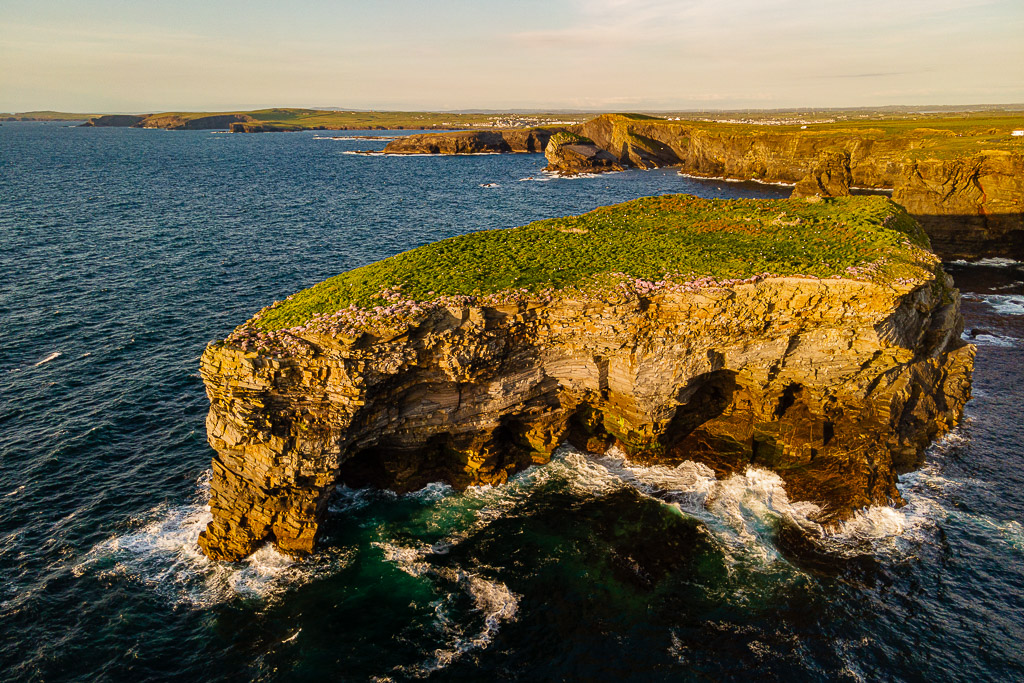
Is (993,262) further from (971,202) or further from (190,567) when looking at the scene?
(190,567)

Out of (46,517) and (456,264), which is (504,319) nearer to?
(456,264)

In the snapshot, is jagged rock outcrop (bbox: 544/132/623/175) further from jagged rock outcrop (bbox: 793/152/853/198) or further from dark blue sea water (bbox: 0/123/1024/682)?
dark blue sea water (bbox: 0/123/1024/682)

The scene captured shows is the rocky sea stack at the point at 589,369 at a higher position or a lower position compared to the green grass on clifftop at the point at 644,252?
lower

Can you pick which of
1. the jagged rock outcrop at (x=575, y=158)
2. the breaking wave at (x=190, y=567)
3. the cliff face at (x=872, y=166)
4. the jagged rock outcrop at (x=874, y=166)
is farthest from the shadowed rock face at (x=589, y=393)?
the jagged rock outcrop at (x=575, y=158)

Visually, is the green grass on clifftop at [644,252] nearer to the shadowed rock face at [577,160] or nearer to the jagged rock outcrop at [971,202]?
the jagged rock outcrop at [971,202]

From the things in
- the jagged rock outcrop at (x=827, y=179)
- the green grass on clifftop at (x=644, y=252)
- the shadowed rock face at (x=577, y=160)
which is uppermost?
the shadowed rock face at (x=577, y=160)

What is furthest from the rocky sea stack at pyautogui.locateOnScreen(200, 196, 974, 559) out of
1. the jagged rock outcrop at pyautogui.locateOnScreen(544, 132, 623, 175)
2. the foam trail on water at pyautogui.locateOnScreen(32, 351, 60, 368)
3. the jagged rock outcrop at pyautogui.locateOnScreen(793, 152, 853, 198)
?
the jagged rock outcrop at pyautogui.locateOnScreen(544, 132, 623, 175)

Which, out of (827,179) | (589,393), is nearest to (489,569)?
(589,393)
